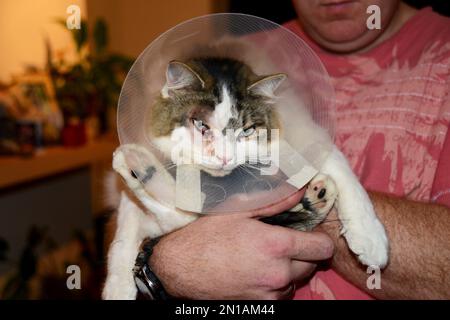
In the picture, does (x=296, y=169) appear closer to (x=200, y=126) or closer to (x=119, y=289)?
(x=200, y=126)

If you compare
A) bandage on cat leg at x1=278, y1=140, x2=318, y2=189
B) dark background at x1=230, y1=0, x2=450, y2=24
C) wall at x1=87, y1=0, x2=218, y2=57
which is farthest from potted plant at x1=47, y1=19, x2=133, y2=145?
bandage on cat leg at x1=278, y1=140, x2=318, y2=189

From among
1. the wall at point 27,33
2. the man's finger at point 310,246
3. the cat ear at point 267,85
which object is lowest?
the man's finger at point 310,246

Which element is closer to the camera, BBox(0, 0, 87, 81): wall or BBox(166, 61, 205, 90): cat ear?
BBox(166, 61, 205, 90): cat ear

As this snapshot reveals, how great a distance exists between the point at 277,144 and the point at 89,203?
2.71 m

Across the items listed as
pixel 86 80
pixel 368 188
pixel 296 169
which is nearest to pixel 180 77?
pixel 296 169

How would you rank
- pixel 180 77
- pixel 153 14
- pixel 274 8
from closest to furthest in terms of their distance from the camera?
pixel 180 77 → pixel 153 14 → pixel 274 8

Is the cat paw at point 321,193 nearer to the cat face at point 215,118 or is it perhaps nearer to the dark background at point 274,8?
the cat face at point 215,118

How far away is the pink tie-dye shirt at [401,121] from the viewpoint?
938 millimetres

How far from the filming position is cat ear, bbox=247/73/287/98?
0.75m

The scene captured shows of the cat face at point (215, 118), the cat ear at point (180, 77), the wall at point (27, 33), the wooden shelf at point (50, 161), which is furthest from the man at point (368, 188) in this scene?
the wall at point (27, 33)

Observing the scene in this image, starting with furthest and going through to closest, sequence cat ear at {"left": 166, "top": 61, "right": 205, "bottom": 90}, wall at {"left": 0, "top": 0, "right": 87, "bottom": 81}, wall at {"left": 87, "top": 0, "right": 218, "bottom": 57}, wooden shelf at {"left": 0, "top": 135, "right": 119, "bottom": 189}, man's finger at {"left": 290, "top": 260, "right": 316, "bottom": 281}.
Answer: wall at {"left": 0, "top": 0, "right": 87, "bottom": 81}
wooden shelf at {"left": 0, "top": 135, "right": 119, "bottom": 189}
wall at {"left": 87, "top": 0, "right": 218, "bottom": 57}
man's finger at {"left": 290, "top": 260, "right": 316, "bottom": 281}
cat ear at {"left": 166, "top": 61, "right": 205, "bottom": 90}

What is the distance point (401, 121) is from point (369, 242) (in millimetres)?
306

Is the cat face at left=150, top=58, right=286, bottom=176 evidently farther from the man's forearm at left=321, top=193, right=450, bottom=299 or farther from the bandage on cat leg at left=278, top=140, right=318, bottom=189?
the man's forearm at left=321, top=193, right=450, bottom=299

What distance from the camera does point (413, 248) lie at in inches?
33.0
